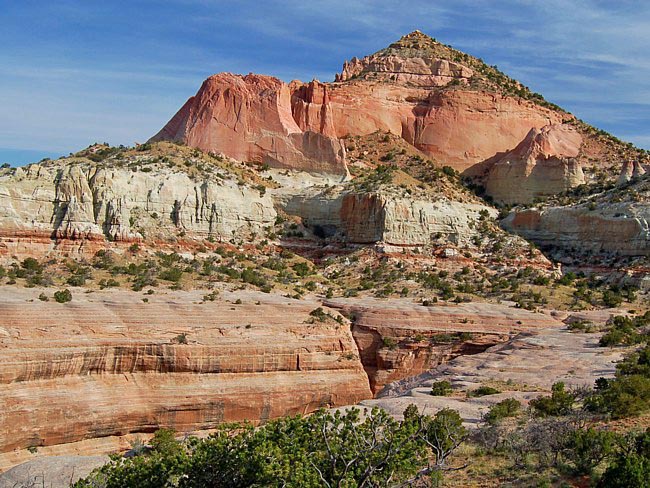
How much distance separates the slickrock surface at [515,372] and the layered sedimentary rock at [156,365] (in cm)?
392

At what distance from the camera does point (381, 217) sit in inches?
1994

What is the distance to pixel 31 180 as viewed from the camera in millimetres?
41812

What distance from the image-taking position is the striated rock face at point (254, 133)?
56.8 meters

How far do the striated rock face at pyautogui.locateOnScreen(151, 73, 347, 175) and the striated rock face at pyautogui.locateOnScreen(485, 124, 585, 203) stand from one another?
1312 centimetres

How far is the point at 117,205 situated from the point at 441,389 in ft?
74.0

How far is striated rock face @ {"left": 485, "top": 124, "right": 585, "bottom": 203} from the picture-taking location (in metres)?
60.4

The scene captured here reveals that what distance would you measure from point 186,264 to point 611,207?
28.6 metres

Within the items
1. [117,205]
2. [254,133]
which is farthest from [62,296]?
[254,133]

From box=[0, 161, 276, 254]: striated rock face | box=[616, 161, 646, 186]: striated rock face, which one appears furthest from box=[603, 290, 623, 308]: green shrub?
box=[0, 161, 276, 254]: striated rock face

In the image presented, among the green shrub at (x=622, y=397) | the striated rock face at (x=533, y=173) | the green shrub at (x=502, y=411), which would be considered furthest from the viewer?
the striated rock face at (x=533, y=173)

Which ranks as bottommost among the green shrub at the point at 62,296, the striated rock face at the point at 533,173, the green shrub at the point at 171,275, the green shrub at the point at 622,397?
the green shrub at the point at 622,397

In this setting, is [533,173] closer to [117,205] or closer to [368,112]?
[368,112]

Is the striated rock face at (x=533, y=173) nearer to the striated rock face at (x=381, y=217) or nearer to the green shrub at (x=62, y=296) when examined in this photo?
the striated rock face at (x=381, y=217)

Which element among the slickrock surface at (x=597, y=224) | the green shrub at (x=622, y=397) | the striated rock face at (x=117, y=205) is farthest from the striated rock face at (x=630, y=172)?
the green shrub at (x=622, y=397)
